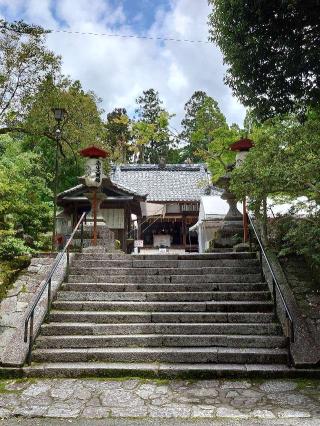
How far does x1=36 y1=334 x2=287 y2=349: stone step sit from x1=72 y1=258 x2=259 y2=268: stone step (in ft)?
7.82

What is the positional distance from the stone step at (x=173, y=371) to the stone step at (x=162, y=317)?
43.9 inches

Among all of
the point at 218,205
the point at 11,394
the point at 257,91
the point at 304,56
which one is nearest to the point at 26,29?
the point at 257,91

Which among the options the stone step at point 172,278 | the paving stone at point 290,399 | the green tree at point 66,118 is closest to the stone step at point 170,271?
the stone step at point 172,278

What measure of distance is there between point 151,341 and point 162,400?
149cm

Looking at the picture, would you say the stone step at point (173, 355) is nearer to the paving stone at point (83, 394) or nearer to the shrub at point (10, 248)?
the paving stone at point (83, 394)

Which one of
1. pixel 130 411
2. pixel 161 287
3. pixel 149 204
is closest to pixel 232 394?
pixel 130 411

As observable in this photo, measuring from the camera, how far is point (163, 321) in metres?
6.60

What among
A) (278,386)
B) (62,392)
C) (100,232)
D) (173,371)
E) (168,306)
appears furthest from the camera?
(100,232)

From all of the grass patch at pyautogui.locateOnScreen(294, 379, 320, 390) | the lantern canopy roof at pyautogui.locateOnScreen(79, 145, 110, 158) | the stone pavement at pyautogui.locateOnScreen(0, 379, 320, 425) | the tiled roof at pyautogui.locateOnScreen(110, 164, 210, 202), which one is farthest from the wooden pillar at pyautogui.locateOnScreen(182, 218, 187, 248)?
the stone pavement at pyautogui.locateOnScreen(0, 379, 320, 425)

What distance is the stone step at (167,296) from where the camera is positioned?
281 inches

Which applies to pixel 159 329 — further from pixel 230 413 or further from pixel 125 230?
pixel 125 230

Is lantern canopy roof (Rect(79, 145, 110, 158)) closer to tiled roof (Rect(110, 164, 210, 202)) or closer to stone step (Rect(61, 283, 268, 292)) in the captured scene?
stone step (Rect(61, 283, 268, 292))

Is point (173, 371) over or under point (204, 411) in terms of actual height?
over

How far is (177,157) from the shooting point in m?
49.2
